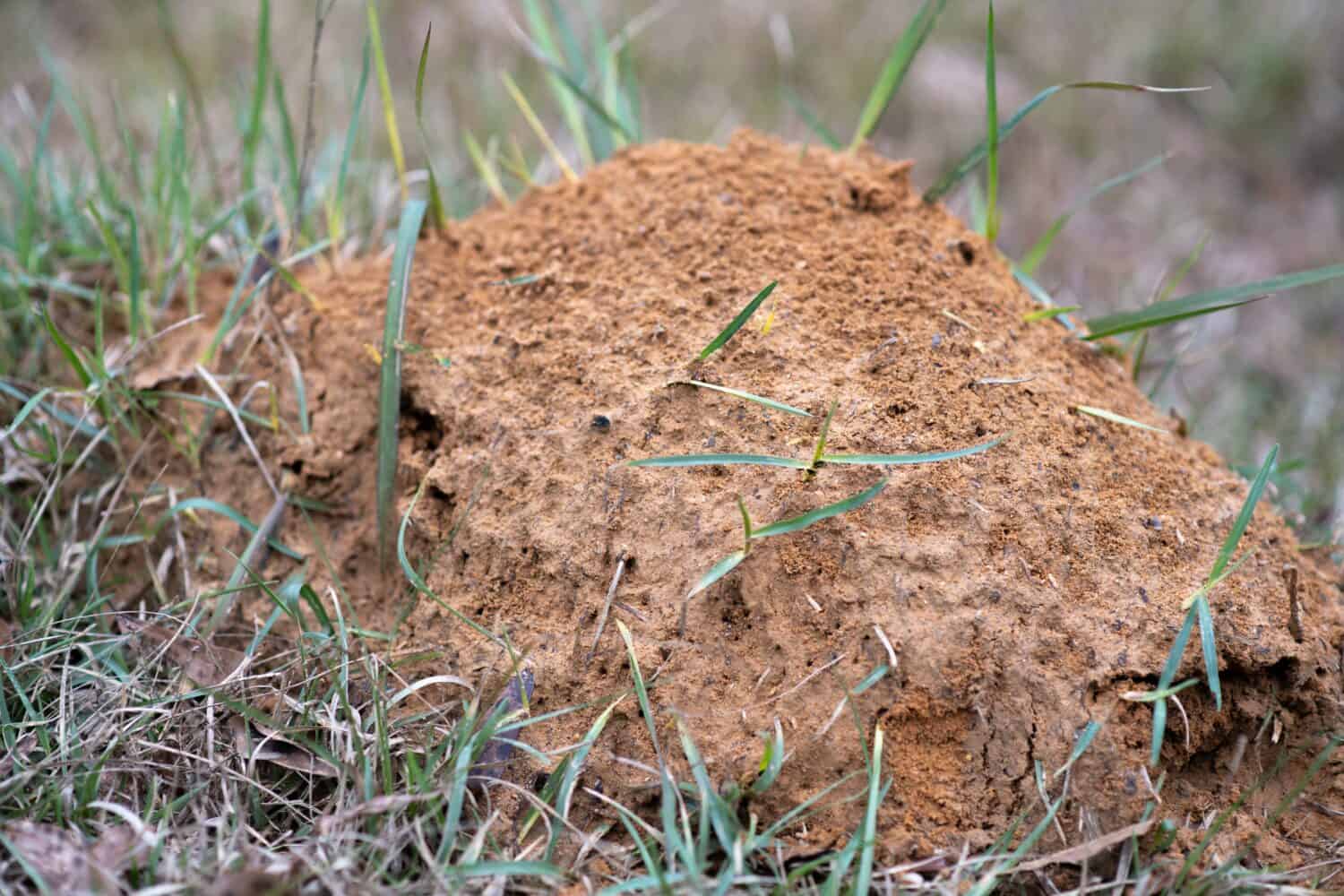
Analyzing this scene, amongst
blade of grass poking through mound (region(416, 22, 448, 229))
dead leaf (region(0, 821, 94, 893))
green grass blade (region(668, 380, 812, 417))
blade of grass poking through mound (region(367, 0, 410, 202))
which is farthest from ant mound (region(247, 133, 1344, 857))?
dead leaf (region(0, 821, 94, 893))

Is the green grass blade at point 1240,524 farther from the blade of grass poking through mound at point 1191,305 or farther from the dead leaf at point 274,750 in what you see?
the dead leaf at point 274,750

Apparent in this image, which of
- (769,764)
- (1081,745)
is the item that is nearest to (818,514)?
(769,764)

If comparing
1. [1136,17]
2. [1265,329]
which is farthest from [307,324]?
[1136,17]

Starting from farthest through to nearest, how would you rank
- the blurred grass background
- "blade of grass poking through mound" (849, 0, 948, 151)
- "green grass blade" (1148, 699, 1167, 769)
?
the blurred grass background
"blade of grass poking through mound" (849, 0, 948, 151)
"green grass blade" (1148, 699, 1167, 769)

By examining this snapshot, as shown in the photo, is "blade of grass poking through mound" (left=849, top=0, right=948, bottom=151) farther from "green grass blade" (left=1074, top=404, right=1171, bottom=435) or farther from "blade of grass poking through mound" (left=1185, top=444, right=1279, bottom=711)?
"blade of grass poking through mound" (left=1185, top=444, right=1279, bottom=711)

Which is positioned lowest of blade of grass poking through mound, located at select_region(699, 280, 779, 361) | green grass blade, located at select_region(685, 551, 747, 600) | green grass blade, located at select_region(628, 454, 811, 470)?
green grass blade, located at select_region(685, 551, 747, 600)

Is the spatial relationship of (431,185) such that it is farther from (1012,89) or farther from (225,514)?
(1012,89)

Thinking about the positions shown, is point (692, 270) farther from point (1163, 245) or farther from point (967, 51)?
point (967, 51)
